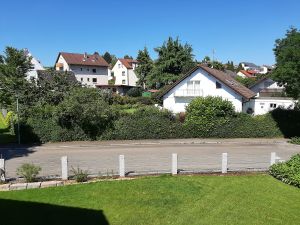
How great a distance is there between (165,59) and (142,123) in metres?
31.7

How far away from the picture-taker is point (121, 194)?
1135cm

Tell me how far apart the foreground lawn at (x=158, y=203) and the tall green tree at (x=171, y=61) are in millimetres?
44220

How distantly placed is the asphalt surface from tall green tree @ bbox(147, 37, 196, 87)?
31.3m

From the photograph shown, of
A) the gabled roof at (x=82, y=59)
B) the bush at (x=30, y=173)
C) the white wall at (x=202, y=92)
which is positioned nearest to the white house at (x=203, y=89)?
the white wall at (x=202, y=92)

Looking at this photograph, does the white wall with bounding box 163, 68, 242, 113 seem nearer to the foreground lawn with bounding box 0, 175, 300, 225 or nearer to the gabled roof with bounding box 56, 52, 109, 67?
the foreground lawn with bounding box 0, 175, 300, 225

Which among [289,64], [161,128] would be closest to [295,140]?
[289,64]

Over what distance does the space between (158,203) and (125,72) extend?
79427mm

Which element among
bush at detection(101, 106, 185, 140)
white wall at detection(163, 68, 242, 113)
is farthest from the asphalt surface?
white wall at detection(163, 68, 242, 113)

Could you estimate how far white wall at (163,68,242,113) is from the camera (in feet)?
116

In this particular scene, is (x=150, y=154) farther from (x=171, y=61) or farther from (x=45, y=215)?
(x=171, y=61)

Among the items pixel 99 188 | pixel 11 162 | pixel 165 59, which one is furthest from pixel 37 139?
pixel 165 59

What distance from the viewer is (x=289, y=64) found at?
24.2m

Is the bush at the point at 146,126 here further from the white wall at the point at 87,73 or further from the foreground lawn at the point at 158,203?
the white wall at the point at 87,73

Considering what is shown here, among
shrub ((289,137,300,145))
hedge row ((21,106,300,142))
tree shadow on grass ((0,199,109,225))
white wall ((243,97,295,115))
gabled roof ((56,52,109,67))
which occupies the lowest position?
tree shadow on grass ((0,199,109,225))
